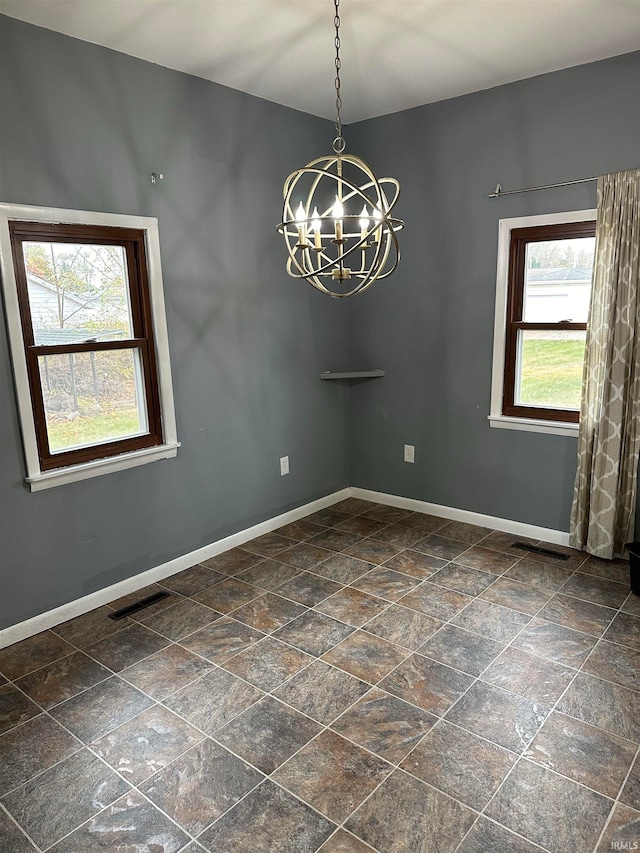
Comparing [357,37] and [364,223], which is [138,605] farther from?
[357,37]

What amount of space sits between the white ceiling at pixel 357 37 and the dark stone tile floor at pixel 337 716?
2698 mm

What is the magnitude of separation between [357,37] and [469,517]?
2875mm

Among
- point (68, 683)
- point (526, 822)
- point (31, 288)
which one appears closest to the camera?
point (526, 822)

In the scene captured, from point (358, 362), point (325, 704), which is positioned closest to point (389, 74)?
point (358, 362)

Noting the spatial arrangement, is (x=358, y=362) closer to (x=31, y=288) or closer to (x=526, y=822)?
(x=31, y=288)

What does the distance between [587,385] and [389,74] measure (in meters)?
2.02

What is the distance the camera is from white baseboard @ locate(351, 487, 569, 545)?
3.62 meters

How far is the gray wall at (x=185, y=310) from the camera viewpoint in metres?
2.59

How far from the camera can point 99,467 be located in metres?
2.90

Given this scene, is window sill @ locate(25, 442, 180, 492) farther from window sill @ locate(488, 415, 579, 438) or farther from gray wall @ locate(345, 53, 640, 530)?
window sill @ locate(488, 415, 579, 438)

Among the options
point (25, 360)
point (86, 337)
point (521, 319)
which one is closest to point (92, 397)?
point (86, 337)

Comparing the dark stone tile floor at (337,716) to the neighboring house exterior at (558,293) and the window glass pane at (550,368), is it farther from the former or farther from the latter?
the neighboring house exterior at (558,293)

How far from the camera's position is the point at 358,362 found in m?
4.38

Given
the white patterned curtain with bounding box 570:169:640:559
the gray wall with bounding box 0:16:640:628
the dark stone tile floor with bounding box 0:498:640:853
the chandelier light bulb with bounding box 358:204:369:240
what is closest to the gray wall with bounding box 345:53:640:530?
the gray wall with bounding box 0:16:640:628
